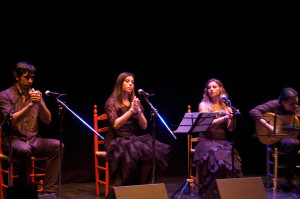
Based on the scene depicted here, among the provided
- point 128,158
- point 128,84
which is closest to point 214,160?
point 128,158

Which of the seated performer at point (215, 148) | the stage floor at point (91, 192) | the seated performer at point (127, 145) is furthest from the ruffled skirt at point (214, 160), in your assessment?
the seated performer at point (127, 145)

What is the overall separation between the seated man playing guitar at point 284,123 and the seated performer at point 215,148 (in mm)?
498

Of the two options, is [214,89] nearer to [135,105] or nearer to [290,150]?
[135,105]

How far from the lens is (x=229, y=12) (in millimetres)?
6242

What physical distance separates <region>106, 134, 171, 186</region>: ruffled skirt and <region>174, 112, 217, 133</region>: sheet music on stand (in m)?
0.40

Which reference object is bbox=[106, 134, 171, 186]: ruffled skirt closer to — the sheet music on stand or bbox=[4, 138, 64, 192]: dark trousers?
the sheet music on stand

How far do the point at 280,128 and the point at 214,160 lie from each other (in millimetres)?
1065

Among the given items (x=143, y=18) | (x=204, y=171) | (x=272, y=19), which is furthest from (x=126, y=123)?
(x=272, y=19)

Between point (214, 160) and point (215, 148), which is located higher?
point (215, 148)

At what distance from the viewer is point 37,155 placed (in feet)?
13.2

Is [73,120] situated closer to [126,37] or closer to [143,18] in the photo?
[126,37]

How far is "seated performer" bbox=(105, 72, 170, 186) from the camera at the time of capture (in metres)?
3.94

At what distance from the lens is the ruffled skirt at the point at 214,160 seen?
4.22 metres

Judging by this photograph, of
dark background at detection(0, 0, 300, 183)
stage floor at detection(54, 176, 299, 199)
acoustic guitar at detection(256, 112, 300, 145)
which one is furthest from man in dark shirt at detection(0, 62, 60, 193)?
acoustic guitar at detection(256, 112, 300, 145)
